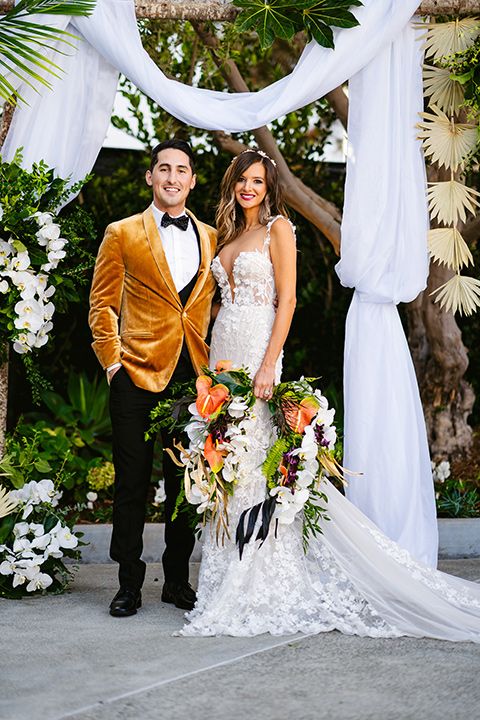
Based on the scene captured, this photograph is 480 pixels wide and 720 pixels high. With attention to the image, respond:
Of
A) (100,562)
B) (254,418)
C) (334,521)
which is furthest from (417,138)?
(100,562)

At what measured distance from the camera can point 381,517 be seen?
4.05 metres

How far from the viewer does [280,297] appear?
3.64 m

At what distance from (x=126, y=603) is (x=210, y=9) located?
3.01 meters

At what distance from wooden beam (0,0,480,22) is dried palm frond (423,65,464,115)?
1.00 ft

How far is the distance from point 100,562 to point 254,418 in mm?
1887

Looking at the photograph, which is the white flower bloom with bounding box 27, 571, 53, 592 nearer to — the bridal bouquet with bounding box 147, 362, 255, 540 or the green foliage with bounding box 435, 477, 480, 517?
the bridal bouquet with bounding box 147, 362, 255, 540

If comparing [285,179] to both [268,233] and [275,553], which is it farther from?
[275,553]

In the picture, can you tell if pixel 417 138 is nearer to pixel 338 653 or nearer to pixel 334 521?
pixel 334 521

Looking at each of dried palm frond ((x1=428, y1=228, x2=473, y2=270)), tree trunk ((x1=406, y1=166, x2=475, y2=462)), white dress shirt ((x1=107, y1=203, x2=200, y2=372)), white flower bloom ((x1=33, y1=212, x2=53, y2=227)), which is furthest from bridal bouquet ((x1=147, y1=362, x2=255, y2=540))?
tree trunk ((x1=406, y1=166, x2=475, y2=462))

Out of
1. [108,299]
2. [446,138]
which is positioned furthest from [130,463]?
[446,138]

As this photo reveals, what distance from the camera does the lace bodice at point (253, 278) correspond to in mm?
3631

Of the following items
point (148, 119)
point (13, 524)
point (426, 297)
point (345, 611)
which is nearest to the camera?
point (345, 611)

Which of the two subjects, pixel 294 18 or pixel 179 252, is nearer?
pixel 179 252

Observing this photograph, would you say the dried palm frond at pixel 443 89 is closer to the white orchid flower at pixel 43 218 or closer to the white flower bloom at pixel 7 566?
the white orchid flower at pixel 43 218
